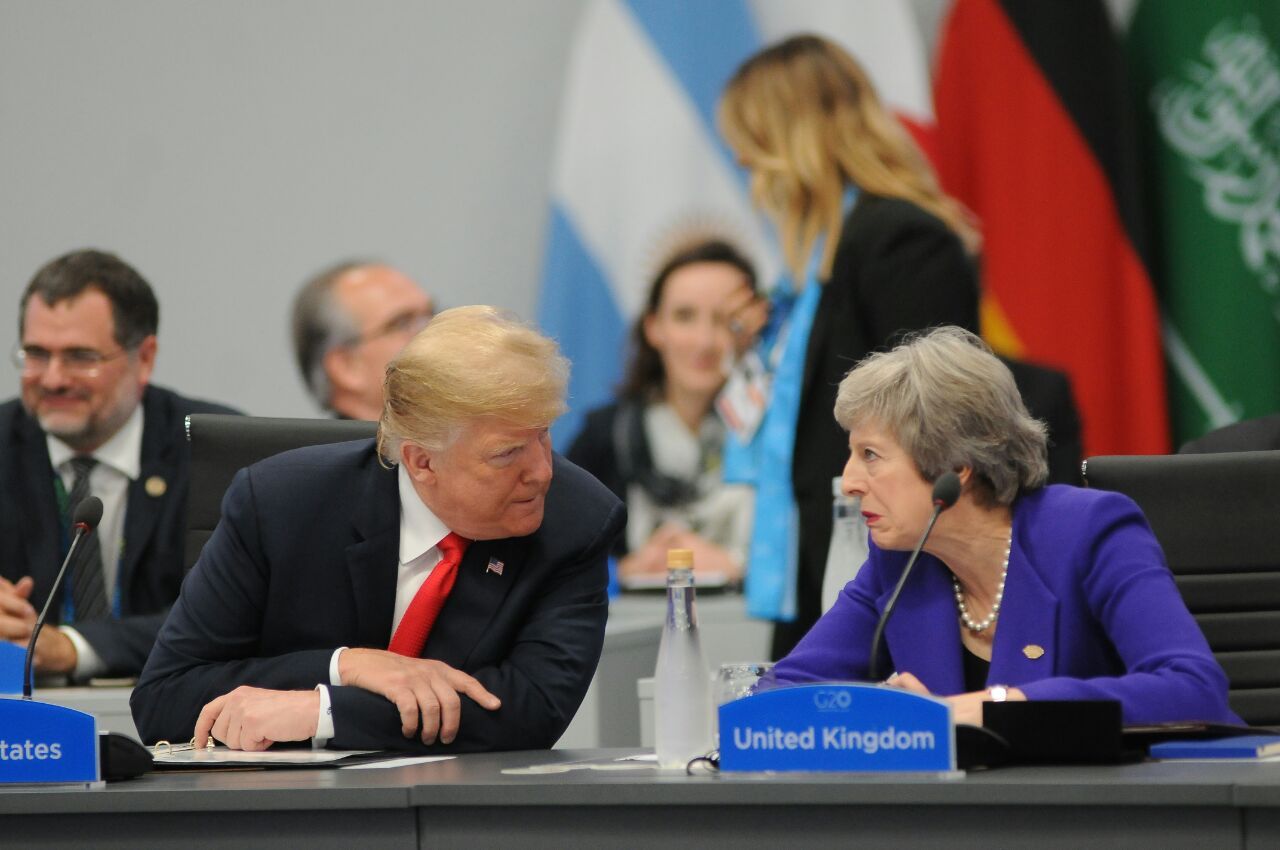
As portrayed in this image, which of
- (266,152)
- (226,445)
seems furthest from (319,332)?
(226,445)

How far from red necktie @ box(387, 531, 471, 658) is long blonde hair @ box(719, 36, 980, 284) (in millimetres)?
1345

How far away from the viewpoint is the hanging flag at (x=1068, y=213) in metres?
4.41

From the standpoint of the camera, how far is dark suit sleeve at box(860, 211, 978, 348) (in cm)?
317

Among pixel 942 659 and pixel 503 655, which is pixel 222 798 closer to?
pixel 503 655

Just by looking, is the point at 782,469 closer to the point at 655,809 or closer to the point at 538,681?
the point at 538,681

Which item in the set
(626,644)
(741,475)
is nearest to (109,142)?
(741,475)

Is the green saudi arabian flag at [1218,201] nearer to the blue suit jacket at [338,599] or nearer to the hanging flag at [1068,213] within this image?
the hanging flag at [1068,213]

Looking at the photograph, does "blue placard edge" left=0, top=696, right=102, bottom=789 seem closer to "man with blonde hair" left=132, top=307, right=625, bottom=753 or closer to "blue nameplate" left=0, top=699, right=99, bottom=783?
"blue nameplate" left=0, top=699, right=99, bottom=783

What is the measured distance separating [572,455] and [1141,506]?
8.33 feet

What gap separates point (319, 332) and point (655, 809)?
8.82 feet

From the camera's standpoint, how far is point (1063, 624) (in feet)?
6.82

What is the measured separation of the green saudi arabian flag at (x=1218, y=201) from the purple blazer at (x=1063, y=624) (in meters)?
2.47

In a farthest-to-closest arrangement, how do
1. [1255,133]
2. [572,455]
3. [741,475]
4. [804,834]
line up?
[572,455]
[1255,133]
[741,475]
[804,834]

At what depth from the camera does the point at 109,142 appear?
5.34 metres
